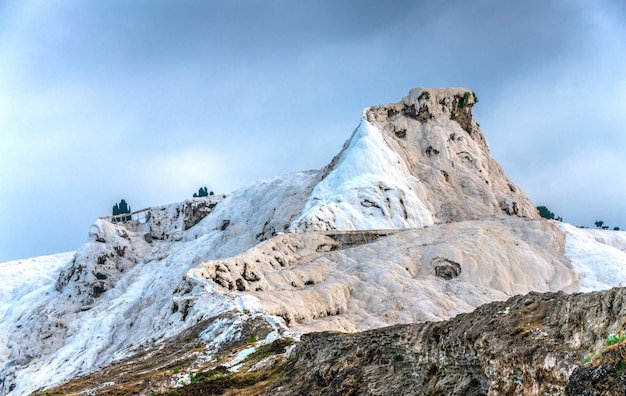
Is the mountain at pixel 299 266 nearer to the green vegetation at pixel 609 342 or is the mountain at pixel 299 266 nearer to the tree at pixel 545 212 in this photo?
the green vegetation at pixel 609 342

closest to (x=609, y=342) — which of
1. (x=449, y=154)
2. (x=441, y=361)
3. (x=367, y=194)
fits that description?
(x=441, y=361)

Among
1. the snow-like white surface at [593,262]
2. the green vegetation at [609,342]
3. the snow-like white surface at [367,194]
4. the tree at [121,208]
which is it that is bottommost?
the green vegetation at [609,342]

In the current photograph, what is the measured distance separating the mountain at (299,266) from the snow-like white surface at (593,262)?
14 cm

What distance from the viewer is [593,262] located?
49062 mm

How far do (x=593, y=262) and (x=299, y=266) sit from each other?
20.9 m

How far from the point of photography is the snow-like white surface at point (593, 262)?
153 ft

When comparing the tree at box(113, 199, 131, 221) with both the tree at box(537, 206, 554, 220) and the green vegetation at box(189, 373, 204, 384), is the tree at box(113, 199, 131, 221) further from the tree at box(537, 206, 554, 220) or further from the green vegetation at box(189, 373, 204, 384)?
the green vegetation at box(189, 373, 204, 384)

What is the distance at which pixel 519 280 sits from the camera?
4469 cm

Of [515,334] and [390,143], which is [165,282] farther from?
[515,334]

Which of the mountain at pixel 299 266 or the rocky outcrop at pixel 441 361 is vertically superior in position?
the mountain at pixel 299 266

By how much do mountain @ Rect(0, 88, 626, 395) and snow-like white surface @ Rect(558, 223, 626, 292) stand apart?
0.14 m

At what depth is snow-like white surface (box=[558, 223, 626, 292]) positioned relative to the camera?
1842 inches

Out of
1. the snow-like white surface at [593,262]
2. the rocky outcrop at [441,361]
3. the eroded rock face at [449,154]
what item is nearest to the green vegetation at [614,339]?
the rocky outcrop at [441,361]

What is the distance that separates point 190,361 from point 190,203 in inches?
2534
